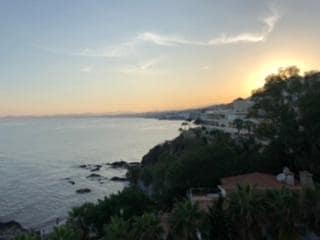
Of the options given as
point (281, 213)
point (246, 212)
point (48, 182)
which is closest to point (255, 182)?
point (281, 213)

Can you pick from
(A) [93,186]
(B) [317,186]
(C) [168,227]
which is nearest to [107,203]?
(C) [168,227]

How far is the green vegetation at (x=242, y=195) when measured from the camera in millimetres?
23531

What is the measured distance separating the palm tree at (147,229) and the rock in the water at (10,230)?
2744 centimetres

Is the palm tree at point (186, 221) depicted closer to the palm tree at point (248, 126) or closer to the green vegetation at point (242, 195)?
the green vegetation at point (242, 195)

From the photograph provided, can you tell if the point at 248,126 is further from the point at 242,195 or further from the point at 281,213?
the point at 242,195

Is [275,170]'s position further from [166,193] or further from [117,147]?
[117,147]

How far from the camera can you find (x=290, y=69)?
1839 inches

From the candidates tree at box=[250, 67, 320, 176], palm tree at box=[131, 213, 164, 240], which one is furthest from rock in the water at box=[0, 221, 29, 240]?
tree at box=[250, 67, 320, 176]

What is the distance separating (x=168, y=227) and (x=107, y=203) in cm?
949

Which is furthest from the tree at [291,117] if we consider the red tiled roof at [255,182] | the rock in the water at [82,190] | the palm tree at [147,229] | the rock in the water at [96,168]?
the rock in the water at [96,168]

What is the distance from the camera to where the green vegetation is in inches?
926

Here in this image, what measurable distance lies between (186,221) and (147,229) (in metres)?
2.43

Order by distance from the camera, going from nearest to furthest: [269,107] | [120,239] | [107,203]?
[120,239], [107,203], [269,107]

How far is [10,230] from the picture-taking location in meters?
46.9
